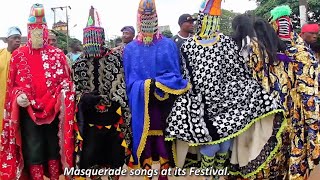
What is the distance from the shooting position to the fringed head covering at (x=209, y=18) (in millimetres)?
4258

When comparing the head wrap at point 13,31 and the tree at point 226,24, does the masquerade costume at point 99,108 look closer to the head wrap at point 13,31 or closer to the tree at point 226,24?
the tree at point 226,24

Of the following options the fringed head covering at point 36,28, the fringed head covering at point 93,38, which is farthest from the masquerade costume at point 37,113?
the fringed head covering at point 93,38

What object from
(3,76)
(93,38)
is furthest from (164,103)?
(3,76)

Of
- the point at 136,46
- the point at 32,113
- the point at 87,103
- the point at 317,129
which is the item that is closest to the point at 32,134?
the point at 32,113

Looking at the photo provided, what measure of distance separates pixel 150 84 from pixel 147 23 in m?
0.61

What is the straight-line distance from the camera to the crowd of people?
411cm

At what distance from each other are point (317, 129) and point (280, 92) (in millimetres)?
522

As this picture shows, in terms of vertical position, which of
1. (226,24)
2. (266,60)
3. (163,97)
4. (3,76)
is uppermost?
(226,24)

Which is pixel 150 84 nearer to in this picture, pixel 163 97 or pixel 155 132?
pixel 163 97

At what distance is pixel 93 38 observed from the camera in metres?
4.20

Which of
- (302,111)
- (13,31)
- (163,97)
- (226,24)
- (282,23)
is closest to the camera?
(163,97)

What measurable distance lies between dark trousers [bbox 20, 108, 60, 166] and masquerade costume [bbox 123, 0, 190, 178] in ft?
2.65

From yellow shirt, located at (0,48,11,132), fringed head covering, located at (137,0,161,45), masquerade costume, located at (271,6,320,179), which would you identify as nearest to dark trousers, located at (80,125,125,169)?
fringed head covering, located at (137,0,161,45)

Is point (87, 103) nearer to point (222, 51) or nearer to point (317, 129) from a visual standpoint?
point (222, 51)
